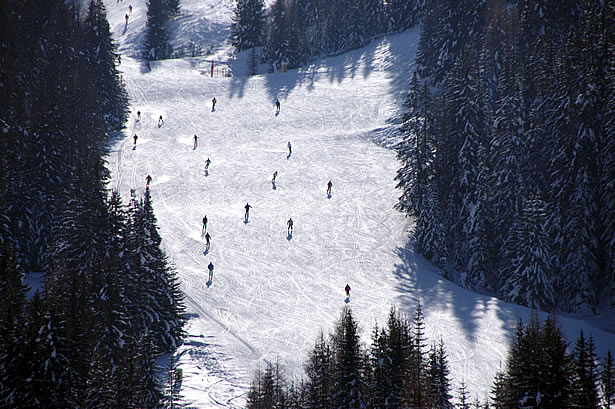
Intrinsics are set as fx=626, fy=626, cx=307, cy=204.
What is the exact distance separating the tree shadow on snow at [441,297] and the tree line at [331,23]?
4757 centimetres

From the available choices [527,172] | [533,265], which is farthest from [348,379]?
[527,172]

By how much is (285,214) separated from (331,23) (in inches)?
1841

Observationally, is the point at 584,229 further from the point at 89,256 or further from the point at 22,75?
the point at 22,75

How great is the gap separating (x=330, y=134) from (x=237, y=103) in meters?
13.5

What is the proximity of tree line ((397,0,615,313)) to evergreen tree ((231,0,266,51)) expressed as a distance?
4386cm

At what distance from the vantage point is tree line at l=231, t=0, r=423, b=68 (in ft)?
276

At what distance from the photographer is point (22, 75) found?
4844cm

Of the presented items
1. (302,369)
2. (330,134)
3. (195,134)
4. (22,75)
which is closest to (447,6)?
(330,134)

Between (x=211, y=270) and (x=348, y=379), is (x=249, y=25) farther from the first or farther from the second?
(x=348, y=379)

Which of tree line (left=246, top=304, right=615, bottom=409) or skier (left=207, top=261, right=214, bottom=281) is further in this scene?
skier (left=207, top=261, right=214, bottom=281)

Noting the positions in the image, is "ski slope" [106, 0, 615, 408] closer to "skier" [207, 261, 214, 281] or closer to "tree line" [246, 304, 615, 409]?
"skier" [207, 261, 214, 281]

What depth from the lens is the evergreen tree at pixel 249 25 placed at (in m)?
86.9

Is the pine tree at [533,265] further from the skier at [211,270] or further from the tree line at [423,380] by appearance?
the skier at [211,270]

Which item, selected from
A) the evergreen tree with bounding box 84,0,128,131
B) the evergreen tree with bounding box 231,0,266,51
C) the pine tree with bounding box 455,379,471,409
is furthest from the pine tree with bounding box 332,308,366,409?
the evergreen tree with bounding box 231,0,266,51
